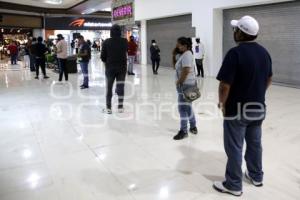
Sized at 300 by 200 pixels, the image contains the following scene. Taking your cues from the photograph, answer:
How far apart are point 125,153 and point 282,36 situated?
716 centimetres

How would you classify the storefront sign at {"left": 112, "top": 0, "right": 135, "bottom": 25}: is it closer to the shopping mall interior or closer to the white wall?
the shopping mall interior

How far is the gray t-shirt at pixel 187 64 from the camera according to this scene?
3.88 metres

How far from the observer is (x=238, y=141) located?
8.75ft

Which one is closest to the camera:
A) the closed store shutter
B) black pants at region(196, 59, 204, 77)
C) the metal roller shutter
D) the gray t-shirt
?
the gray t-shirt

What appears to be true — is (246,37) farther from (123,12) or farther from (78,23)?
(78,23)

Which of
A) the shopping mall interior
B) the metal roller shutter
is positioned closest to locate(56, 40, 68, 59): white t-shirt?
the shopping mall interior

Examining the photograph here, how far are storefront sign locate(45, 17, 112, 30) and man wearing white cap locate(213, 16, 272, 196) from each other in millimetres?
21659

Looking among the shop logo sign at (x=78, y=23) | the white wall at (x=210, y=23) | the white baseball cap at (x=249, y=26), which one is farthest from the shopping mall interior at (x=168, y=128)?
the shop logo sign at (x=78, y=23)

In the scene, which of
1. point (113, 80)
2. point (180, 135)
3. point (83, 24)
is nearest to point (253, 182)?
point (180, 135)

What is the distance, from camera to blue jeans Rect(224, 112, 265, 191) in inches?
104

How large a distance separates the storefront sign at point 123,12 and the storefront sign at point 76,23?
1441 centimetres

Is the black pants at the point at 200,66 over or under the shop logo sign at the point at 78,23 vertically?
under

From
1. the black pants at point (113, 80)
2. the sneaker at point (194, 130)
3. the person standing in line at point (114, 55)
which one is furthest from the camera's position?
the black pants at point (113, 80)

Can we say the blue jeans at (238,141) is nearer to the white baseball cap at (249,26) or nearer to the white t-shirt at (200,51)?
the white baseball cap at (249,26)
